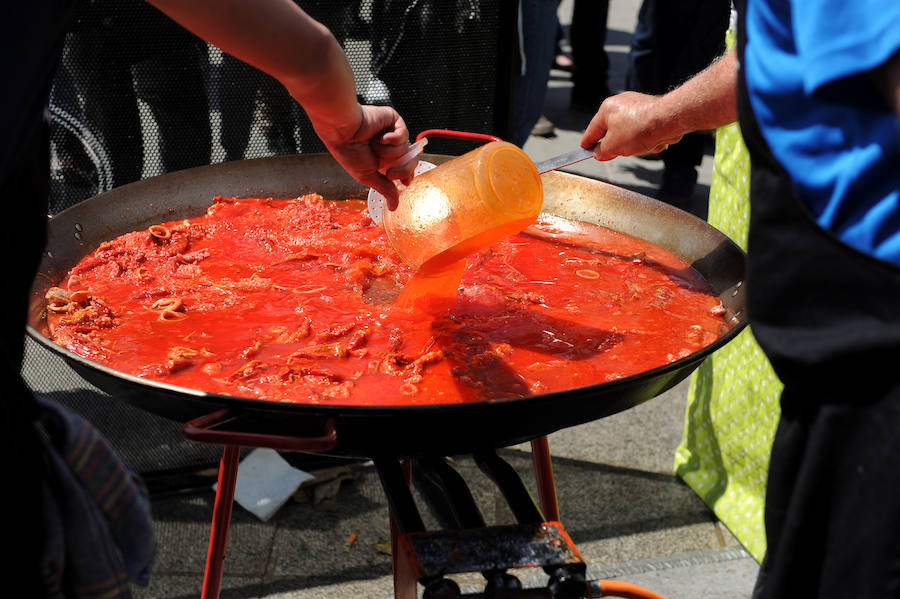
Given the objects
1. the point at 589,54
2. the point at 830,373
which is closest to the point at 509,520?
the point at 830,373

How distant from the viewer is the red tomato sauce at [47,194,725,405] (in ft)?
5.90

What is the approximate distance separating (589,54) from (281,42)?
22.5 feet

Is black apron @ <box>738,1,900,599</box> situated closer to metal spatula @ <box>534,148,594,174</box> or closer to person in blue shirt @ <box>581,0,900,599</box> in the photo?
person in blue shirt @ <box>581,0,900,599</box>

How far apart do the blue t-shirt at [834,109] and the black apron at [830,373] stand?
0.02 metres

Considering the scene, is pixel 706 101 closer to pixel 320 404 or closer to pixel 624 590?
pixel 320 404

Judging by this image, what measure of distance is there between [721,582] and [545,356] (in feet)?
5.05

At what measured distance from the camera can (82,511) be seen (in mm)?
1140

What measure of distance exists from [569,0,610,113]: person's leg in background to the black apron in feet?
22.5

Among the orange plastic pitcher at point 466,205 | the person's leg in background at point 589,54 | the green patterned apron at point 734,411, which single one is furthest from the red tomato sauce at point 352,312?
the person's leg in background at point 589,54

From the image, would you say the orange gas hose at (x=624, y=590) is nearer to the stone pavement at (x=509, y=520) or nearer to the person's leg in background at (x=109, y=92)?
the stone pavement at (x=509, y=520)

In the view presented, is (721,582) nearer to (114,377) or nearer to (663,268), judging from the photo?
(663,268)

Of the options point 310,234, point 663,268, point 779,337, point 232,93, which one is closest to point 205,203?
point 310,234

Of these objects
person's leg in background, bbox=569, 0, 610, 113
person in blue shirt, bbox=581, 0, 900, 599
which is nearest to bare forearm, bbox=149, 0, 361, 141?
person in blue shirt, bbox=581, 0, 900, 599

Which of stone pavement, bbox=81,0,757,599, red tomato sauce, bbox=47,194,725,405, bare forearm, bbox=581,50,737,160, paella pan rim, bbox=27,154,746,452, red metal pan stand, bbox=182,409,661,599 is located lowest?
stone pavement, bbox=81,0,757,599
